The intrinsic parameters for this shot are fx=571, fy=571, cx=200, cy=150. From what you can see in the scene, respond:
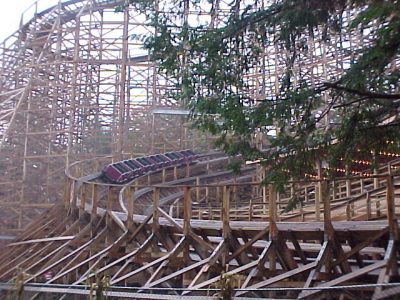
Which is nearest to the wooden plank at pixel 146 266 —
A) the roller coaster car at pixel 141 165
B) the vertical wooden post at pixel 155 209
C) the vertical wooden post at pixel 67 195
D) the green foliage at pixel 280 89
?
the vertical wooden post at pixel 155 209

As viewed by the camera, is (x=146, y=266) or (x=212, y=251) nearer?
(x=146, y=266)

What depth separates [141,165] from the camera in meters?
20.5

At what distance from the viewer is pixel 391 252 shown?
703 centimetres

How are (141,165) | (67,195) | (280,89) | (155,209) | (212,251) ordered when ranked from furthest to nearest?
(141,165) < (67,195) < (155,209) < (212,251) < (280,89)

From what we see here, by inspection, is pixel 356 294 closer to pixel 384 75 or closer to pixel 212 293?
pixel 212 293

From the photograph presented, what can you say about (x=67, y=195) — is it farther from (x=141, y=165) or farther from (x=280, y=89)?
(x=280, y=89)

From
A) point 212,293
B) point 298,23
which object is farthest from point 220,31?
point 212,293

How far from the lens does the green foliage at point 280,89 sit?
6117 mm

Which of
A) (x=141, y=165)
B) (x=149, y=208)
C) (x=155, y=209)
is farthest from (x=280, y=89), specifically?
(x=141, y=165)

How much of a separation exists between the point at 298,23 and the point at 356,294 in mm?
2842

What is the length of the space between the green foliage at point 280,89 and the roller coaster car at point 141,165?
12.3m

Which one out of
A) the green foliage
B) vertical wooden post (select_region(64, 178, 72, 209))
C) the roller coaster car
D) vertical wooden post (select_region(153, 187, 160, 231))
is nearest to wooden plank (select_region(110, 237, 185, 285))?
vertical wooden post (select_region(153, 187, 160, 231))

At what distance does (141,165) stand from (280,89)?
46.6ft

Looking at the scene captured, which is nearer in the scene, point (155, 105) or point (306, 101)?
point (306, 101)
